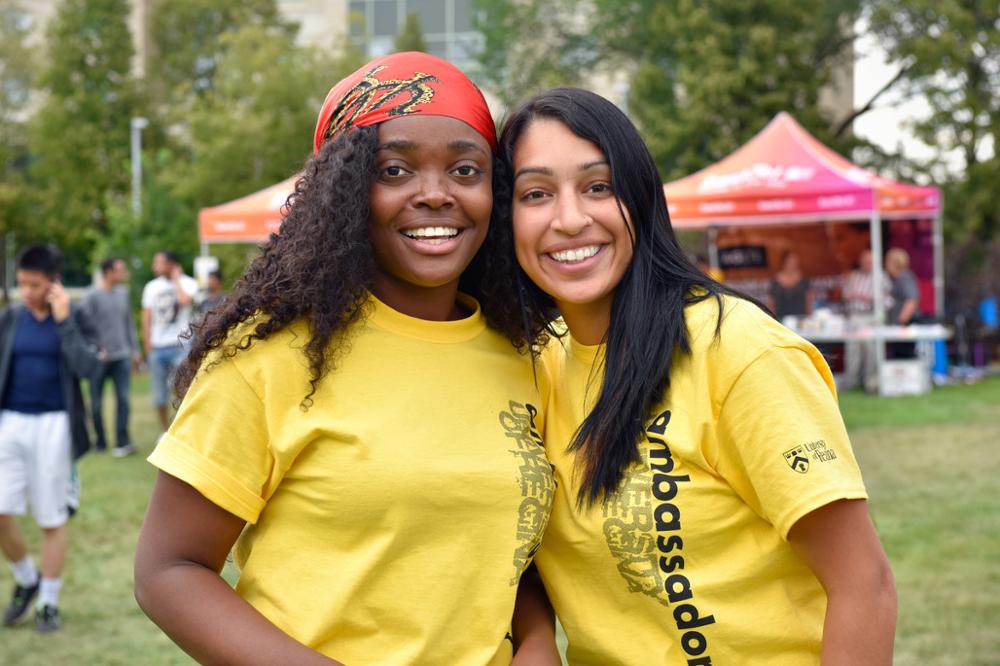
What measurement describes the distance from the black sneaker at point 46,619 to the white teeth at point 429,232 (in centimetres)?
499

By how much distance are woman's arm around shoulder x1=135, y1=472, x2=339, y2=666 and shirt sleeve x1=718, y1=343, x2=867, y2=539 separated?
0.84 metres

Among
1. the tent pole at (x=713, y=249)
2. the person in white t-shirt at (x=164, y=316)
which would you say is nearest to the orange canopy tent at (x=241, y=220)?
the person in white t-shirt at (x=164, y=316)

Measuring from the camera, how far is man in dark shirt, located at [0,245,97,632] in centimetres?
660

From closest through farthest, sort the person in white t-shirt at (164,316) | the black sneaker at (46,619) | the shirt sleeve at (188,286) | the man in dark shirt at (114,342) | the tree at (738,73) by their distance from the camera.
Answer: the black sneaker at (46,619), the man in dark shirt at (114,342), the person in white t-shirt at (164,316), the shirt sleeve at (188,286), the tree at (738,73)

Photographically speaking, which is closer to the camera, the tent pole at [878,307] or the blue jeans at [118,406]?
the blue jeans at [118,406]

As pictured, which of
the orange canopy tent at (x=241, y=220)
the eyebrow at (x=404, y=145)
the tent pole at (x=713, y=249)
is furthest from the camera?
the tent pole at (x=713, y=249)

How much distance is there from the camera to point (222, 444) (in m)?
2.03

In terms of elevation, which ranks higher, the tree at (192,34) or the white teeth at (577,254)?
the tree at (192,34)

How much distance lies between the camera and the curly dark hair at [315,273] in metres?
2.13

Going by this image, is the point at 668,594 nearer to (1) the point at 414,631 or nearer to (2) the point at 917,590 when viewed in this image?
(1) the point at 414,631

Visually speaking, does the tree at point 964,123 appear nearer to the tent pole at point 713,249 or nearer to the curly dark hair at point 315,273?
the tent pole at point 713,249

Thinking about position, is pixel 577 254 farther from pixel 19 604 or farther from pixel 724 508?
pixel 19 604

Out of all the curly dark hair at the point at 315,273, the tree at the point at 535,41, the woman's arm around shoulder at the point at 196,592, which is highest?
the tree at the point at 535,41

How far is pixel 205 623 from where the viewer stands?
201cm
